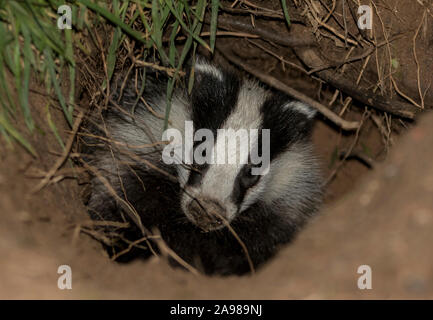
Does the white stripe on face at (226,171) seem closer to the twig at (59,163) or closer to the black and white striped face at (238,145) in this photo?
the black and white striped face at (238,145)

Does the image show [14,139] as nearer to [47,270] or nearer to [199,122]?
[47,270]

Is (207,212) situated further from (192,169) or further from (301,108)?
(301,108)

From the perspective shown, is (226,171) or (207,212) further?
(226,171)

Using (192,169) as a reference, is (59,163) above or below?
below

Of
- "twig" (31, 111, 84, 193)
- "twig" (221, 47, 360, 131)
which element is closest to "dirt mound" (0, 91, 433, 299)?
"twig" (31, 111, 84, 193)

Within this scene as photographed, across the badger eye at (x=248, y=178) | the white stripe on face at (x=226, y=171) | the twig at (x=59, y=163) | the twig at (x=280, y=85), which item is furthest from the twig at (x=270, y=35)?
the twig at (x=59, y=163)

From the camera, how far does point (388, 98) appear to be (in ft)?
12.2

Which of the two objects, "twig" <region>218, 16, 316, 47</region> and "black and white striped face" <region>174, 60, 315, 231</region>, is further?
"twig" <region>218, 16, 316, 47</region>

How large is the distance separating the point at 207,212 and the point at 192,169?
30 cm

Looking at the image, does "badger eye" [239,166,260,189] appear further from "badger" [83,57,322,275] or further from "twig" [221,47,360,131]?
"twig" [221,47,360,131]

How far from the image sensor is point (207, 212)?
3.26 m

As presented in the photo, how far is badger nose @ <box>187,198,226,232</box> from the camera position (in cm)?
327

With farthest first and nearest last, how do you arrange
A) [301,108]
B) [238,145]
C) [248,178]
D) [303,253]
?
[301,108] < [248,178] < [238,145] < [303,253]

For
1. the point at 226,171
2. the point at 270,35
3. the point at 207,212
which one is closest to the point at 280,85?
the point at 270,35
